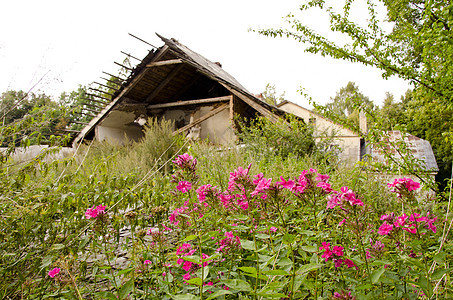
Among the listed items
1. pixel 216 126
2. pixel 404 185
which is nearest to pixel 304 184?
pixel 404 185

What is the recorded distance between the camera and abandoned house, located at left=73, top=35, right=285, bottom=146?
849 cm

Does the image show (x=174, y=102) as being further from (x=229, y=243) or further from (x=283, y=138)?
(x=229, y=243)

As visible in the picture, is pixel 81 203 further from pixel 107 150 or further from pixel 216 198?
pixel 107 150

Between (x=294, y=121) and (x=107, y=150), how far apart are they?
216 inches

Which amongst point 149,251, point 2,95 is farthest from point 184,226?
point 2,95

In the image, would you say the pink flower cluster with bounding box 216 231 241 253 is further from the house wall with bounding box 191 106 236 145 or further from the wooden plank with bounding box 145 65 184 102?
the wooden plank with bounding box 145 65 184 102

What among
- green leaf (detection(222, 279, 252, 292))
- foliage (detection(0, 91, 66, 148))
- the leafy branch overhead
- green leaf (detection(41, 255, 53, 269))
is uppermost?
the leafy branch overhead

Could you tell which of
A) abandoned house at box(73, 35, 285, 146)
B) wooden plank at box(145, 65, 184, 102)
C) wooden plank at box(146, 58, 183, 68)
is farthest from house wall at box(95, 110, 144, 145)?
wooden plank at box(146, 58, 183, 68)

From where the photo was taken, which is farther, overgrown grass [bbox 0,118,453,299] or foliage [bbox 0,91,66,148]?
foliage [bbox 0,91,66,148]

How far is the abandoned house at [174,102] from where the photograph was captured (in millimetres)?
8492


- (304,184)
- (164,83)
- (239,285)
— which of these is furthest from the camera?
(164,83)

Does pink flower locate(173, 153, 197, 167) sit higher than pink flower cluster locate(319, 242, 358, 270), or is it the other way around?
pink flower locate(173, 153, 197, 167)

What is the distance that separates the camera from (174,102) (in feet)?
33.1

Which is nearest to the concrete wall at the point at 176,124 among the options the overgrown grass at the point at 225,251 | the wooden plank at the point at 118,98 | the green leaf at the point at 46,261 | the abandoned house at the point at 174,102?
the abandoned house at the point at 174,102
